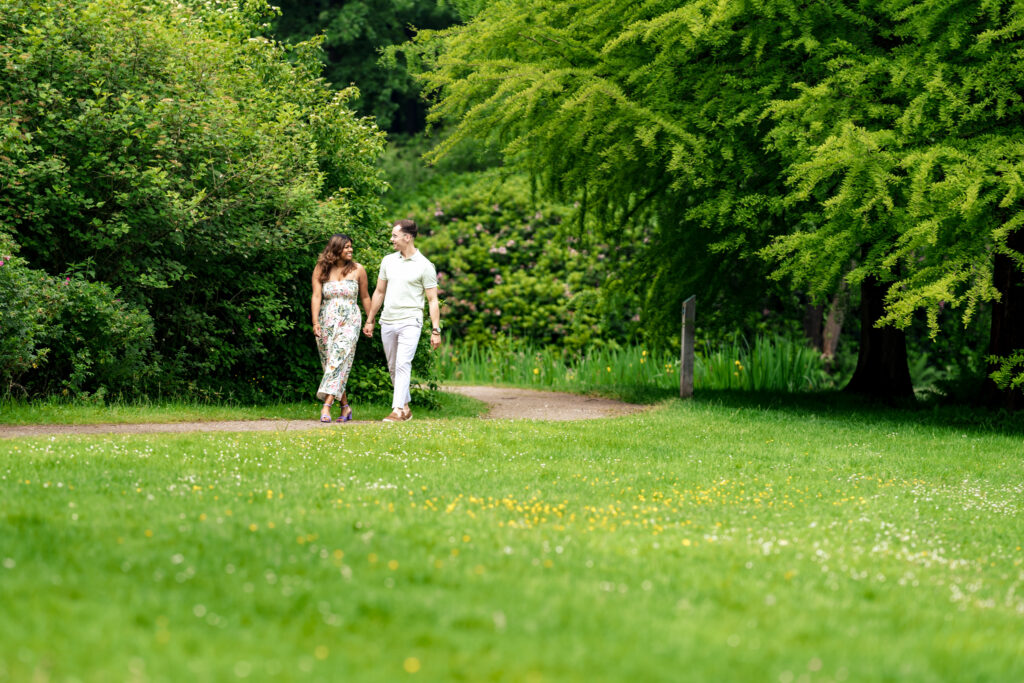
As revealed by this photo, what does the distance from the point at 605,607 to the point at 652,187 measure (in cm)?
1102

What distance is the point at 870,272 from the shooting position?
11656mm

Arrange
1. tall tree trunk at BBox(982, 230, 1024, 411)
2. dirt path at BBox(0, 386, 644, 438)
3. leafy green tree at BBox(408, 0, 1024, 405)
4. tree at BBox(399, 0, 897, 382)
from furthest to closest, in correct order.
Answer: tall tree trunk at BBox(982, 230, 1024, 411) < tree at BBox(399, 0, 897, 382) < leafy green tree at BBox(408, 0, 1024, 405) < dirt path at BBox(0, 386, 644, 438)

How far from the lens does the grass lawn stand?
12.7 ft

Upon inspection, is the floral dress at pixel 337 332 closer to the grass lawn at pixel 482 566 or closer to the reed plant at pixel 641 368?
the grass lawn at pixel 482 566

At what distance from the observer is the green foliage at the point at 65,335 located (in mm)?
10734

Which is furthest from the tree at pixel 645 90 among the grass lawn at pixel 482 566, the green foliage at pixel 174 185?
the grass lawn at pixel 482 566

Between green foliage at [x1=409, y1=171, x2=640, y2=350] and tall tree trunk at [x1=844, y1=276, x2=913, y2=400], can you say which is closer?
tall tree trunk at [x1=844, y1=276, x2=913, y2=400]

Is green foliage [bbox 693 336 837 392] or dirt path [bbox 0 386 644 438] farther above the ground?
green foliage [bbox 693 336 837 392]

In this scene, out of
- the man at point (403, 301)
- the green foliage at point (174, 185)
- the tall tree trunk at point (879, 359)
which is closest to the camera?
the man at point (403, 301)

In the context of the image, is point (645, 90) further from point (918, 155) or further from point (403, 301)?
point (403, 301)

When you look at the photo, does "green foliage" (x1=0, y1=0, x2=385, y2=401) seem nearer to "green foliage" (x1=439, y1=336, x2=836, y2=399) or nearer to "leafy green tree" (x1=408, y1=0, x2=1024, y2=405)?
"leafy green tree" (x1=408, y1=0, x2=1024, y2=405)

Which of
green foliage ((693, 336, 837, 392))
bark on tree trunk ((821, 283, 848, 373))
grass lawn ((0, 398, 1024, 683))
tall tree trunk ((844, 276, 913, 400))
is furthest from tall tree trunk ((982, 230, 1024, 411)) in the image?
bark on tree trunk ((821, 283, 848, 373))

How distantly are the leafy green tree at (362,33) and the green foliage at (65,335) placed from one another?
17422mm

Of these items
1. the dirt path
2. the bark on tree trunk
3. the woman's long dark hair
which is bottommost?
the dirt path
